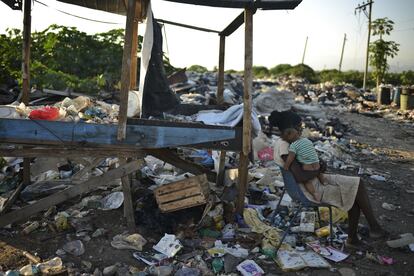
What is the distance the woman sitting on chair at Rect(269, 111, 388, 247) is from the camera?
12.3 feet

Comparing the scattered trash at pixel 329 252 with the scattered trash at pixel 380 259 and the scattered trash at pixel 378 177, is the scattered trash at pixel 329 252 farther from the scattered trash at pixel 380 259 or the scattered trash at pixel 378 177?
the scattered trash at pixel 378 177

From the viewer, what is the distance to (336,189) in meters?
3.78

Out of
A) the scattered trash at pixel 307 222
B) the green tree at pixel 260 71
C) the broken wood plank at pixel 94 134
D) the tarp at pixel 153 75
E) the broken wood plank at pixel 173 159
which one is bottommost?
the scattered trash at pixel 307 222

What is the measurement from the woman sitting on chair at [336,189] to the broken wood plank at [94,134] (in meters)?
0.81

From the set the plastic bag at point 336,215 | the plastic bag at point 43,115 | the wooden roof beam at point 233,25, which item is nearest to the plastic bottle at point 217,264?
the plastic bag at point 336,215

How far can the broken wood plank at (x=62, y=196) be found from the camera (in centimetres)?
401

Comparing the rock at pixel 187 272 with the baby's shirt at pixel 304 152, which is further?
the baby's shirt at pixel 304 152

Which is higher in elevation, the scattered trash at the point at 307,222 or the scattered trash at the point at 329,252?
the scattered trash at the point at 307,222

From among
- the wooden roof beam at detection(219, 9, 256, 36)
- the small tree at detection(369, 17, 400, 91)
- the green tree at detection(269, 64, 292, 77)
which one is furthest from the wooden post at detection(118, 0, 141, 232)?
the green tree at detection(269, 64, 292, 77)

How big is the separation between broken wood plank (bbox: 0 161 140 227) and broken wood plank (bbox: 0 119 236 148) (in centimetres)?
30

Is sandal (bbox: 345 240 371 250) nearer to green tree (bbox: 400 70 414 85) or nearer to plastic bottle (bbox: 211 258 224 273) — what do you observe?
plastic bottle (bbox: 211 258 224 273)

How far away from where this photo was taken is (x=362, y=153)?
900cm

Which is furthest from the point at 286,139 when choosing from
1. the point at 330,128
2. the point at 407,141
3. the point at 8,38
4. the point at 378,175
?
the point at 8,38

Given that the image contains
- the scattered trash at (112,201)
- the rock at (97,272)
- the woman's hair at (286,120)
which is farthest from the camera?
the scattered trash at (112,201)
